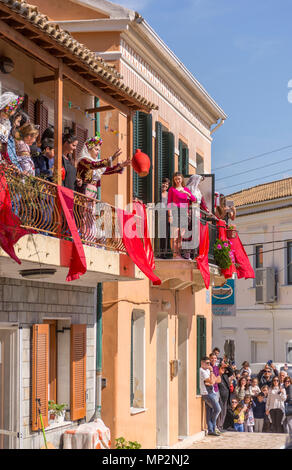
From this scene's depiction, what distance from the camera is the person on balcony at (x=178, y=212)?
1716 centimetres

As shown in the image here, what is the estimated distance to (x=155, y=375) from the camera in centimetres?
1825

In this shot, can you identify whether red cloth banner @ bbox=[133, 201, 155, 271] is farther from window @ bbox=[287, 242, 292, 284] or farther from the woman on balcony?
window @ bbox=[287, 242, 292, 284]

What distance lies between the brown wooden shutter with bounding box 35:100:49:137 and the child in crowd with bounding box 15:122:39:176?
226 cm

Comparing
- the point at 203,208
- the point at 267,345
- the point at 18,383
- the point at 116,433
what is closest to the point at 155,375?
the point at 116,433

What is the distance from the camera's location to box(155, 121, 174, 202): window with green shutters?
18.7m

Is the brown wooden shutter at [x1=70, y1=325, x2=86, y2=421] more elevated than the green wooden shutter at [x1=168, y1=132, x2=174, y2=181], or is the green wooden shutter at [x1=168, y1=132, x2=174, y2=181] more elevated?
the green wooden shutter at [x1=168, y1=132, x2=174, y2=181]

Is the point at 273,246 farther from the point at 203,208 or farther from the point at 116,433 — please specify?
the point at 116,433

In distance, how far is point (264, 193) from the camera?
A: 37.8m

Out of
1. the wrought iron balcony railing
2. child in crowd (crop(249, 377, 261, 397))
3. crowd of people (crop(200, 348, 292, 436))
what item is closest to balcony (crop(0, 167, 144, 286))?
the wrought iron balcony railing

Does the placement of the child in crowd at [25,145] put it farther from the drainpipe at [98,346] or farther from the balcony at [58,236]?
the drainpipe at [98,346]

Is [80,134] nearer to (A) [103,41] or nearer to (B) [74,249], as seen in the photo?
(A) [103,41]

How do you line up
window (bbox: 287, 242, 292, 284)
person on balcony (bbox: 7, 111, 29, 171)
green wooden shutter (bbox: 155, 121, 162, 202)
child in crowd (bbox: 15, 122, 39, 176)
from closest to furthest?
1. person on balcony (bbox: 7, 111, 29, 171)
2. child in crowd (bbox: 15, 122, 39, 176)
3. green wooden shutter (bbox: 155, 121, 162, 202)
4. window (bbox: 287, 242, 292, 284)

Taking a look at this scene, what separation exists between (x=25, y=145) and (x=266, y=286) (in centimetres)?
2484

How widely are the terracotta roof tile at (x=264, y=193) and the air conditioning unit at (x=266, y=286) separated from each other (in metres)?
2.84
